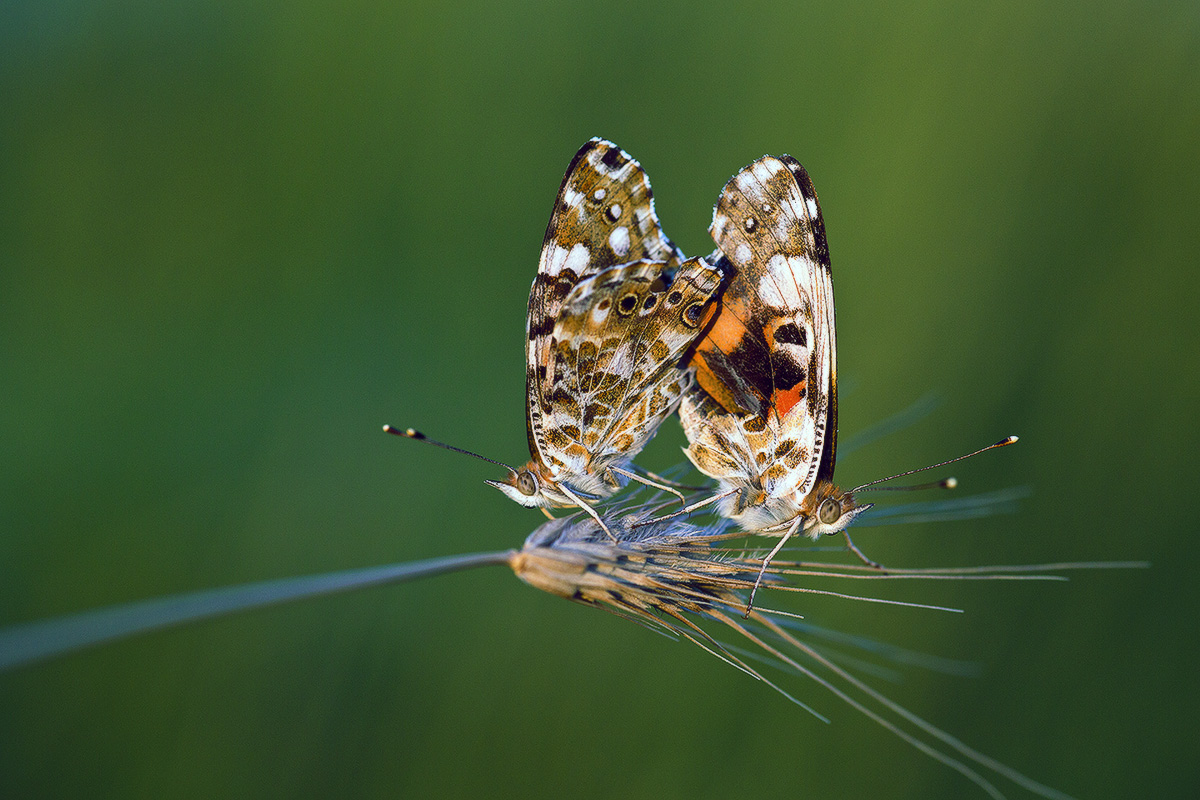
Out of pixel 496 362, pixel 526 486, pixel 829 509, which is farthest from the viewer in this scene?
pixel 496 362

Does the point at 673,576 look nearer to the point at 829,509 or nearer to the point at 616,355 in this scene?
the point at 829,509

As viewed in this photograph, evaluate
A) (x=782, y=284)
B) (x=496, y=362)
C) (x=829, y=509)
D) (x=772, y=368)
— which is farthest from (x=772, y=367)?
(x=496, y=362)

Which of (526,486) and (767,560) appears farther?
(526,486)

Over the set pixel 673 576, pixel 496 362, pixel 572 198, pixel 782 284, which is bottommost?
pixel 673 576

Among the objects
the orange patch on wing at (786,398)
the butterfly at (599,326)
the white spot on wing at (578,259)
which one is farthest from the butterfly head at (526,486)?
the orange patch on wing at (786,398)

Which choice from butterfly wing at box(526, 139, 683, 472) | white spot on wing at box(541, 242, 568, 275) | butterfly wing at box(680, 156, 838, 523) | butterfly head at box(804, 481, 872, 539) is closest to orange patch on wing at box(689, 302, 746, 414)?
butterfly wing at box(680, 156, 838, 523)

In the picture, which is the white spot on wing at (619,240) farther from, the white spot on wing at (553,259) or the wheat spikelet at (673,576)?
the wheat spikelet at (673,576)
